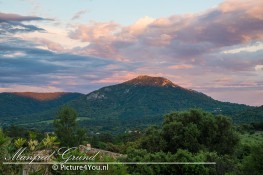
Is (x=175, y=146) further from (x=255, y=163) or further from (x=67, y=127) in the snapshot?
(x=67, y=127)

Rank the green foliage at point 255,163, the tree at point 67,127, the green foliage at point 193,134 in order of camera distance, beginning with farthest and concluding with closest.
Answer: the tree at point 67,127, the green foliage at point 193,134, the green foliage at point 255,163

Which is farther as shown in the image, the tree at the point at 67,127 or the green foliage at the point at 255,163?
the tree at the point at 67,127

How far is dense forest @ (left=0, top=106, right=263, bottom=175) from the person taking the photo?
12.8m

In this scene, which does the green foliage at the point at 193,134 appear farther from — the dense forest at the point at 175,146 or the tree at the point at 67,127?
the tree at the point at 67,127

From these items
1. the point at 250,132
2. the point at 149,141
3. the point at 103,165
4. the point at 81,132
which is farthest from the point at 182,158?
the point at 250,132

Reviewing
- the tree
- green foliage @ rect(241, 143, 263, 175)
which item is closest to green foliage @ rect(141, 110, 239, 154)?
the tree

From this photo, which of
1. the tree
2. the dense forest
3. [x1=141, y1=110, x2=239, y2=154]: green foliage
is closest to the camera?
the dense forest

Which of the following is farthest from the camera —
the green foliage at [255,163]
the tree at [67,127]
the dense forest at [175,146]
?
the tree at [67,127]

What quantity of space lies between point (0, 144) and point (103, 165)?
3496mm

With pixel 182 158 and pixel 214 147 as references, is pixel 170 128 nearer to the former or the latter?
pixel 214 147

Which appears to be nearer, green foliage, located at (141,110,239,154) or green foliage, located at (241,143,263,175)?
green foliage, located at (241,143,263,175)

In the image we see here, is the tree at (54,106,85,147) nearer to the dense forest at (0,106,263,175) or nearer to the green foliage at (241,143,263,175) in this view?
the dense forest at (0,106,263,175)

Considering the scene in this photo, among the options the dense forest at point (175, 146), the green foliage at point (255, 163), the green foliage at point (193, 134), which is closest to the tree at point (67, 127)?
the dense forest at point (175, 146)

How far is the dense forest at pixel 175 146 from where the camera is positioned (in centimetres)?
1278
